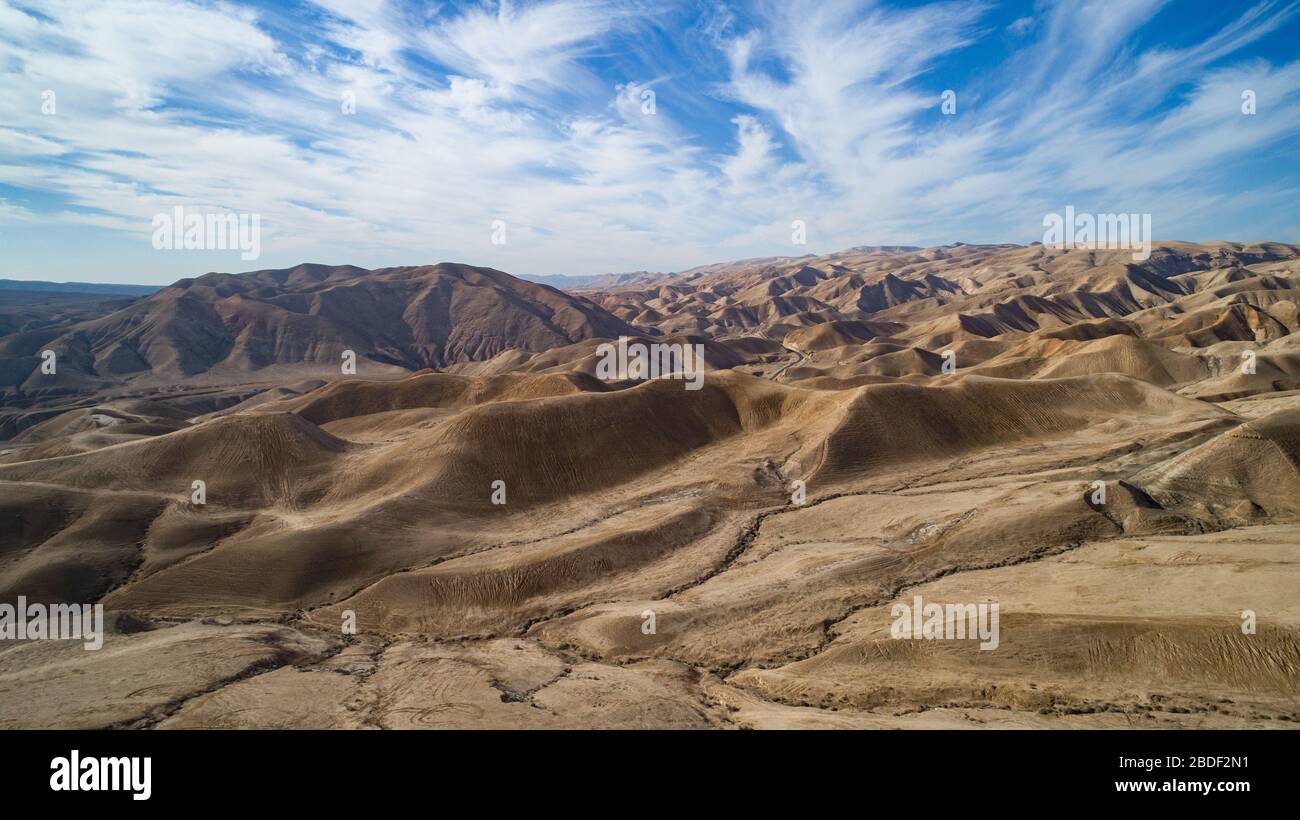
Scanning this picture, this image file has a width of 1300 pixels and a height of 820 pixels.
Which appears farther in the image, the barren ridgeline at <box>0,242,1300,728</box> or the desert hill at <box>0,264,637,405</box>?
the desert hill at <box>0,264,637,405</box>

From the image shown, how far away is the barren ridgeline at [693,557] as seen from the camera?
17844 mm

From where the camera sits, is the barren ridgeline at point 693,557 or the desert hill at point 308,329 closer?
the barren ridgeline at point 693,557

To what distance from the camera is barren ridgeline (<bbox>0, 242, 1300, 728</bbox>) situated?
1784cm

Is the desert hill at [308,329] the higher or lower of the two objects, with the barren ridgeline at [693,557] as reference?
higher

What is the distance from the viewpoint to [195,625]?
81.6 ft

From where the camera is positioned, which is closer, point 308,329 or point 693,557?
point 693,557

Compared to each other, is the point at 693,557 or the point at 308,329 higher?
the point at 308,329

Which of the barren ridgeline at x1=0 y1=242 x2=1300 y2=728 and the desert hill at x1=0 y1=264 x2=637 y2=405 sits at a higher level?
the desert hill at x1=0 y1=264 x2=637 y2=405

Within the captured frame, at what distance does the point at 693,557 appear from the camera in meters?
29.5
